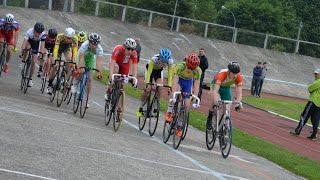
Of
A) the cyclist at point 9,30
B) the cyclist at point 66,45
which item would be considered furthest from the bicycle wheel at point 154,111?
the cyclist at point 9,30

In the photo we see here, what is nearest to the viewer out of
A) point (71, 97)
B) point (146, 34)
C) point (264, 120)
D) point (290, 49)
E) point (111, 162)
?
point (111, 162)

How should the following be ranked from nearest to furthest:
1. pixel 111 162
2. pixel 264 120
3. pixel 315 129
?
pixel 111 162
pixel 315 129
pixel 264 120

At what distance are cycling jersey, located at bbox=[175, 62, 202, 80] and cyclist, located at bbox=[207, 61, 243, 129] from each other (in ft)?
1.46

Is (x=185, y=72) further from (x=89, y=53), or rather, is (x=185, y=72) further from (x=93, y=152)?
(x=93, y=152)

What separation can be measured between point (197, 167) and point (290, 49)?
46.5 metres

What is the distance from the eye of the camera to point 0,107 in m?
16.0

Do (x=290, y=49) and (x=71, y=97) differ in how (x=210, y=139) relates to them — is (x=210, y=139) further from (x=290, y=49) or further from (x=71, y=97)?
(x=290, y=49)

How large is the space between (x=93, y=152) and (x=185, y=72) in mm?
4352

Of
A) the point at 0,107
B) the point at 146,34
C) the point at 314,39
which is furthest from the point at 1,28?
the point at 314,39

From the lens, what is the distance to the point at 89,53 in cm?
1814

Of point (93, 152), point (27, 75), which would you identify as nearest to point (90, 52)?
point (27, 75)

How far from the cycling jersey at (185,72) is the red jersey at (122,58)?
1.14m

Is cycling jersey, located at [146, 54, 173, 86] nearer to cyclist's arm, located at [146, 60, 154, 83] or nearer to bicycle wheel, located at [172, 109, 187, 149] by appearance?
cyclist's arm, located at [146, 60, 154, 83]

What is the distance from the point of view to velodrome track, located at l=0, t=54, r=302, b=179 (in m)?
10.8
